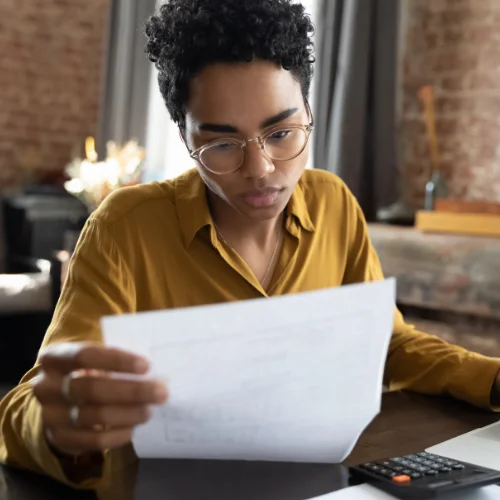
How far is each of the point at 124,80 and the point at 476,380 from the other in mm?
3270

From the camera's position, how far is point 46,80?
5250mm

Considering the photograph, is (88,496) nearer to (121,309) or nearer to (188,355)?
(188,355)

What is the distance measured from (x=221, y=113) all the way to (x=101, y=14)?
4685 millimetres

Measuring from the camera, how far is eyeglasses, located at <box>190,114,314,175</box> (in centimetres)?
111

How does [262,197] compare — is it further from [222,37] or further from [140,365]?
[140,365]

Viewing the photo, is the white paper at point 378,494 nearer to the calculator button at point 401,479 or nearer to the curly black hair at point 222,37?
the calculator button at point 401,479

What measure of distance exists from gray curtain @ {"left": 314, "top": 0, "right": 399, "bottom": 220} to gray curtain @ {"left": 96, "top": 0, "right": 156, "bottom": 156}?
0.98 metres

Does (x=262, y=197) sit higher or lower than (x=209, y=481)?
higher

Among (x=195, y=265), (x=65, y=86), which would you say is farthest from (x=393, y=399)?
(x=65, y=86)

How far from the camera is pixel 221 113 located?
1.10 m

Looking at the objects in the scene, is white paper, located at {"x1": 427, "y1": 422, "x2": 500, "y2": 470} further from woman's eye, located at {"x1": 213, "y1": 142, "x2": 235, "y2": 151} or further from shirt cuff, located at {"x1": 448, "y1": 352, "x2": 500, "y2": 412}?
woman's eye, located at {"x1": 213, "y1": 142, "x2": 235, "y2": 151}

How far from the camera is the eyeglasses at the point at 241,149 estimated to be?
3.64 feet

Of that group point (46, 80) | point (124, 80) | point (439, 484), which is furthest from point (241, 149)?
point (46, 80)

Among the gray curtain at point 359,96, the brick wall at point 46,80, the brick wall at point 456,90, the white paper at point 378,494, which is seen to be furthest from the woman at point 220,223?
the brick wall at point 46,80
